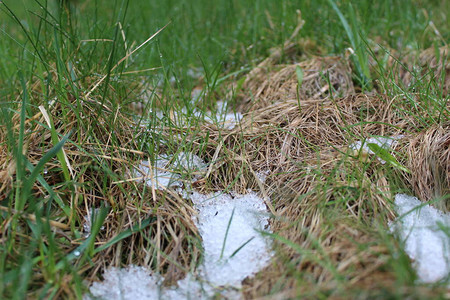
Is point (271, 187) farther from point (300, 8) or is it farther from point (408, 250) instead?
point (300, 8)

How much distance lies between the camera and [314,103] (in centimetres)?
194

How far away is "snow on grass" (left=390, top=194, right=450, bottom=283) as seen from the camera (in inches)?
44.3

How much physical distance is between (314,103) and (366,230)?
83 centimetres

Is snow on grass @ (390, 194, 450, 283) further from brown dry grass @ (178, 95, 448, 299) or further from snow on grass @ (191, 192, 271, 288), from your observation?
snow on grass @ (191, 192, 271, 288)

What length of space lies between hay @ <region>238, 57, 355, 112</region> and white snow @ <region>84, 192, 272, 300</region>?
2.61 feet

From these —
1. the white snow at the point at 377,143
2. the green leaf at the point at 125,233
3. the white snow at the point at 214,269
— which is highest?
the white snow at the point at 377,143

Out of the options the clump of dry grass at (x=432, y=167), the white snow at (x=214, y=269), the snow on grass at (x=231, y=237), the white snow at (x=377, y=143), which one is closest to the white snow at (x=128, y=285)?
the white snow at (x=214, y=269)

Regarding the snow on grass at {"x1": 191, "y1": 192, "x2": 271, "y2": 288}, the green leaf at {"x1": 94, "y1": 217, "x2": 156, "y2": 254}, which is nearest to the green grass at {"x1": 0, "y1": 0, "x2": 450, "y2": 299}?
the green leaf at {"x1": 94, "y1": 217, "x2": 156, "y2": 254}

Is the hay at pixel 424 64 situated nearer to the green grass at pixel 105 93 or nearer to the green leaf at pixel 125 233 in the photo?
the green grass at pixel 105 93

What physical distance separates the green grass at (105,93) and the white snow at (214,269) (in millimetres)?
92

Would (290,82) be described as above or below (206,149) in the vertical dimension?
above

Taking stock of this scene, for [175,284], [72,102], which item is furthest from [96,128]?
[175,284]

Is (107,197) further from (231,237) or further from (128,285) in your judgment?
(231,237)

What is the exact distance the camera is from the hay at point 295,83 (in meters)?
2.13
